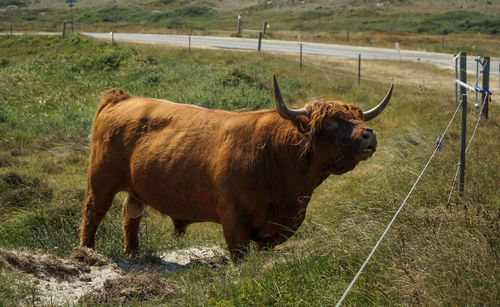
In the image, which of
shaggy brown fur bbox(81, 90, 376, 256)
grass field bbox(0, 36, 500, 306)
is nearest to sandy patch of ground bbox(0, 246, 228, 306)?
grass field bbox(0, 36, 500, 306)

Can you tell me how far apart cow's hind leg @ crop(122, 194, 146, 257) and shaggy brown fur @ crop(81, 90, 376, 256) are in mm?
12

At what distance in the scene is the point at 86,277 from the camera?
20.4ft

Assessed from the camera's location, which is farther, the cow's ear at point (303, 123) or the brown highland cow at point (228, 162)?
the cow's ear at point (303, 123)

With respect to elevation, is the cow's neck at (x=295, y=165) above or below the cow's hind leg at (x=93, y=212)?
above

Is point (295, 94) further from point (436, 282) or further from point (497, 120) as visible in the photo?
point (436, 282)

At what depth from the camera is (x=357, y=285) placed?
4.52m

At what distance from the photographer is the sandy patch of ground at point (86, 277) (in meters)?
5.54

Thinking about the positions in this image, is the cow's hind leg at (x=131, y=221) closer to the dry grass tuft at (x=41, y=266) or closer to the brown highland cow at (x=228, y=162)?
the brown highland cow at (x=228, y=162)

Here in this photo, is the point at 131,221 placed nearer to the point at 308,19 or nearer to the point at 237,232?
the point at 237,232

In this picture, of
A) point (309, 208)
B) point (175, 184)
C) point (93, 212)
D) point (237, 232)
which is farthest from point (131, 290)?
point (309, 208)

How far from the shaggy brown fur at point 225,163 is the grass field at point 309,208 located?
0.37m

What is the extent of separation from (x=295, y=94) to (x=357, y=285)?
14979 mm

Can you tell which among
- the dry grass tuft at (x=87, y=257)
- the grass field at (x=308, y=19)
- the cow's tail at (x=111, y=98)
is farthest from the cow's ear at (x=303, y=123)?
the grass field at (x=308, y=19)

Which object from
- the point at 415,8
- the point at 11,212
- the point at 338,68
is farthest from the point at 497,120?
the point at 415,8
